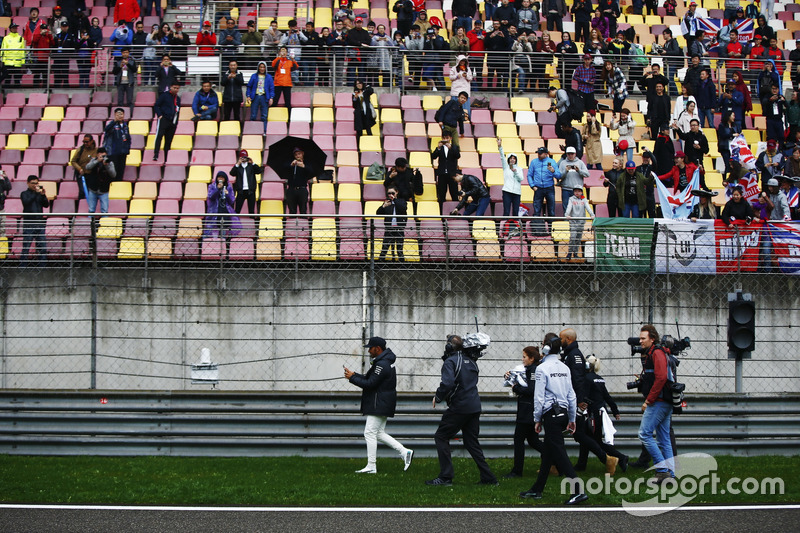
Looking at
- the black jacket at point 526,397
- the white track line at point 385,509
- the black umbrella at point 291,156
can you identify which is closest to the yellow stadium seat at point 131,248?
the black umbrella at point 291,156

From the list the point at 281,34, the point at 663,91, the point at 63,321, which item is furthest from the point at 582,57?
the point at 63,321

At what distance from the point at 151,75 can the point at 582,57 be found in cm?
978

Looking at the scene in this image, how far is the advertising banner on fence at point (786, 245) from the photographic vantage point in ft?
56.1

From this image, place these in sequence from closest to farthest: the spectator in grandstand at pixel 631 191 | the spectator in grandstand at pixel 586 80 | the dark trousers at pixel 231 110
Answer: the spectator in grandstand at pixel 631 191 < the dark trousers at pixel 231 110 < the spectator in grandstand at pixel 586 80

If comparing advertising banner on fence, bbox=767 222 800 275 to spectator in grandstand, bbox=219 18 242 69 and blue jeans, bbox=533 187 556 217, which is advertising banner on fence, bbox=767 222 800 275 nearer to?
blue jeans, bbox=533 187 556 217

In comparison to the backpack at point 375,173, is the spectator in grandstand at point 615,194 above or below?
below

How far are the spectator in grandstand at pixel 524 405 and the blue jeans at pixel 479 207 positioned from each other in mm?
6845

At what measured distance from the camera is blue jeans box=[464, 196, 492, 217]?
19250 millimetres

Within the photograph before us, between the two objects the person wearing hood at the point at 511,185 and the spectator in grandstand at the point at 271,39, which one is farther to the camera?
the spectator in grandstand at the point at 271,39

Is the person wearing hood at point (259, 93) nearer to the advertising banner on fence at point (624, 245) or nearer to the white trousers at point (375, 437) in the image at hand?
the advertising banner on fence at point (624, 245)

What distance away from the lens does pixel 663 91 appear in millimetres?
22625

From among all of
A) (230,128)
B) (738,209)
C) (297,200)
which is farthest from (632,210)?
(230,128)

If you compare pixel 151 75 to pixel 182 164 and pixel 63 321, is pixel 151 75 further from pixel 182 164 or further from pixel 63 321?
pixel 63 321

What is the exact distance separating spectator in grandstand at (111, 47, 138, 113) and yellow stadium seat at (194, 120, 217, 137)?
190 centimetres
